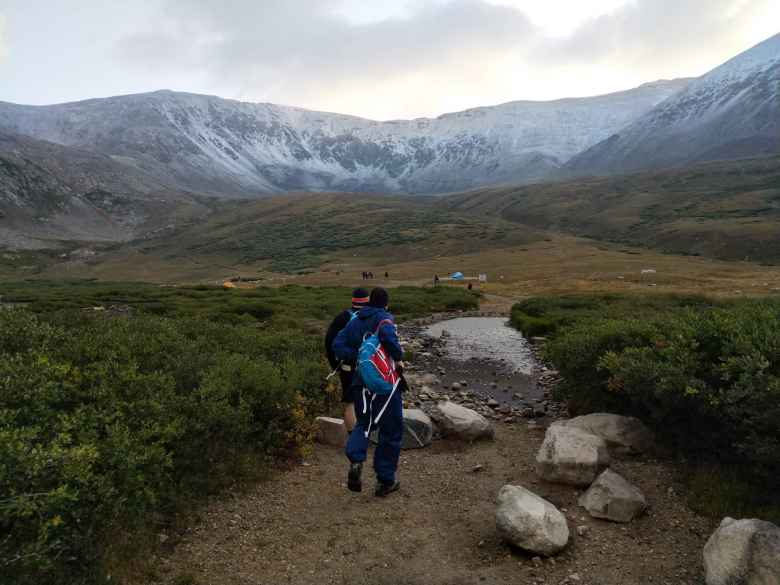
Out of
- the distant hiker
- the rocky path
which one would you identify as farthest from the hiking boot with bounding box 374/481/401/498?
the distant hiker

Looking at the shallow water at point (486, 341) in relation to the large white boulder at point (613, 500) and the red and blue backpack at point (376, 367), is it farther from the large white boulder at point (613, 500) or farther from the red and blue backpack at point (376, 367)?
the red and blue backpack at point (376, 367)

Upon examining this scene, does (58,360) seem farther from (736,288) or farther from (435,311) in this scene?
(736,288)

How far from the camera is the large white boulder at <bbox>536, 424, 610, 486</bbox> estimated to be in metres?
8.48

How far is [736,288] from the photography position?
1953 inches

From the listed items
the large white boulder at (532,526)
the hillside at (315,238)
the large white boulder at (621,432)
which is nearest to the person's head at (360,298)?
the large white boulder at (532,526)

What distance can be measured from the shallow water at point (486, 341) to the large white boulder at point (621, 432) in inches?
397

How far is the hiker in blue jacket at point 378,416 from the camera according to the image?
8.28 metres

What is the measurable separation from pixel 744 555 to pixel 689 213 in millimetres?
163373

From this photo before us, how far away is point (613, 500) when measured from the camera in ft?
24.4

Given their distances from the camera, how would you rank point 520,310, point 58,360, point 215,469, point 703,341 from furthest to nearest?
point 520,310 → point 703,341 → point 58,360 → point 215,469

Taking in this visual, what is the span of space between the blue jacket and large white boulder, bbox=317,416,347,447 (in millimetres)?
2545

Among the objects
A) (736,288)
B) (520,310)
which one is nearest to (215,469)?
(520,310)

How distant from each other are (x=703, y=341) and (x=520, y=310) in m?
28.4

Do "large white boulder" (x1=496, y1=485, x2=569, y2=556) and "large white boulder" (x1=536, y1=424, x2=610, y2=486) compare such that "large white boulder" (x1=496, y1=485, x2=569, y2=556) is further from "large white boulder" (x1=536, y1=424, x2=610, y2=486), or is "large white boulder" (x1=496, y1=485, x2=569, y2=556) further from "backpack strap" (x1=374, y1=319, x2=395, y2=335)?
"backpack strap" (x1=374, y1=319, x2=395, y2=335)
